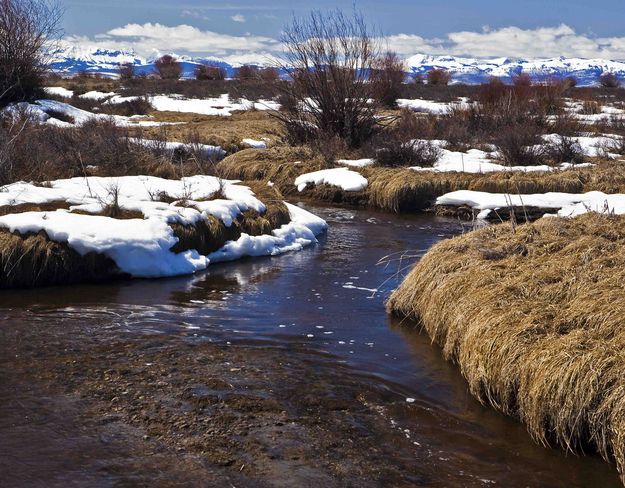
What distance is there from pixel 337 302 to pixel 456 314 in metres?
2.12

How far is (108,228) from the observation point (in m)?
9.36

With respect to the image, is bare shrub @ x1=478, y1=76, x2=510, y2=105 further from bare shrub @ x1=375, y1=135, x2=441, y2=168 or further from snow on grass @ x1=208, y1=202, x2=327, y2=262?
snow on grass @ x1=208, y1=202, x2=327, y2=262

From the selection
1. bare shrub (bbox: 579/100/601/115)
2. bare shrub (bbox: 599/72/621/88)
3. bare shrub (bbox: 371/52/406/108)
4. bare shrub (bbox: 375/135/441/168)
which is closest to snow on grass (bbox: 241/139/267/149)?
bare shrub (bbox: 371/52/406/108)

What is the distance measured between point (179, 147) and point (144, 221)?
8.19 m

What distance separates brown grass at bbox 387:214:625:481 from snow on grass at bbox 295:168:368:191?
773 centimetres

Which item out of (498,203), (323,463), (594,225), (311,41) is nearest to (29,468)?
(323,463)

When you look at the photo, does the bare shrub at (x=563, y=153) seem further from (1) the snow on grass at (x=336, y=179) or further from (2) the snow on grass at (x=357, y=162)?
(1) the snow on grass at (x=336, y=179)

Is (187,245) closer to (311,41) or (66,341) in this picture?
(66,341)

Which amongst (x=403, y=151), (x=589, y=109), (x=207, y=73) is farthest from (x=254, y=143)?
(x=207, y=73)

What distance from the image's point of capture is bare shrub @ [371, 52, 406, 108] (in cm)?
2186

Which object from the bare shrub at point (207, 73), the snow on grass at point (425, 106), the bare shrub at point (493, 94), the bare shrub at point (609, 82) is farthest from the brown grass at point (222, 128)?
the bare shrub at point (609, 82)

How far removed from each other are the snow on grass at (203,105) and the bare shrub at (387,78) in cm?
490

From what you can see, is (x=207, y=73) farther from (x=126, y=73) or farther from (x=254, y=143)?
(x=254, y=143)

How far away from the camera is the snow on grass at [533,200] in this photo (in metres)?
14.1
